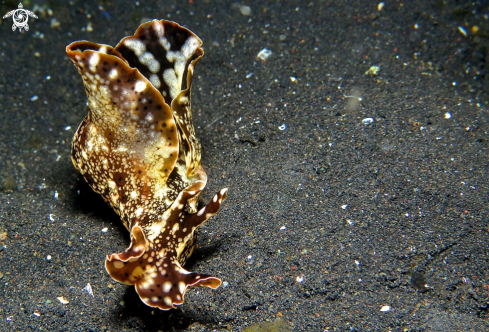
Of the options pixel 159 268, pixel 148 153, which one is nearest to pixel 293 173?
pixel 148 153

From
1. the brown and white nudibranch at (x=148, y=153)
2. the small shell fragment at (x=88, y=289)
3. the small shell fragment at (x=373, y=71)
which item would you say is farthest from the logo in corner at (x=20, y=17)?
the small shell fragment at (x=373, y=71)

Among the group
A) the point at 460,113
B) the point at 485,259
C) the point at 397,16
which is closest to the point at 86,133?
the point at 485,259

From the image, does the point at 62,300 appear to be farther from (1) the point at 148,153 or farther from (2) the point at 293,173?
(2) the point at 293,173

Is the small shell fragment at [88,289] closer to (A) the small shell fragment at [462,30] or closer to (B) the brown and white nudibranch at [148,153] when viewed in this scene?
(B) the brown and white nudibranch at [148,153]

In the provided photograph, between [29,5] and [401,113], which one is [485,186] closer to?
[401,113]

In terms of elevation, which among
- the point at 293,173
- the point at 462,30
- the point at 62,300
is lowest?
the point at 62,300

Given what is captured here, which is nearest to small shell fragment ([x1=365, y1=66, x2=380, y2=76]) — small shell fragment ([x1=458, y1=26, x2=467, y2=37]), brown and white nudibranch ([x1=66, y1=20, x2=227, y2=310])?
small shell fragment ([x1=458, y1=26, x2=467, y2=37])
